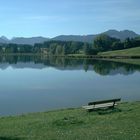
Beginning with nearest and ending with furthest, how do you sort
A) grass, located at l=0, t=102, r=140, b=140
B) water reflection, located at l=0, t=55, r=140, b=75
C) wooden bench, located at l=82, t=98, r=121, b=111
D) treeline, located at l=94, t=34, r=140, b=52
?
grass, located at l=0, t=102, r=140, b=140
wooden bench, located at l=82, t=98, r=121, b=111
water reflection, located at l=0, t=55, r=140, b=75
treeline, located at l=94, t=34, r=140, b=52

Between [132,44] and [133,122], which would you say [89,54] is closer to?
[132,44]

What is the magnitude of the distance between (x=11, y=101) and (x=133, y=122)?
2350cm

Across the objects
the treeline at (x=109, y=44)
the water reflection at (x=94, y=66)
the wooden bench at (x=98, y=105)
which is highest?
the treeline at (x=109, y=44)

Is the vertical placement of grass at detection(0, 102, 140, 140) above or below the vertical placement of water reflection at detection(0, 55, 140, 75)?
above

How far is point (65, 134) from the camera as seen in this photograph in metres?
15.9

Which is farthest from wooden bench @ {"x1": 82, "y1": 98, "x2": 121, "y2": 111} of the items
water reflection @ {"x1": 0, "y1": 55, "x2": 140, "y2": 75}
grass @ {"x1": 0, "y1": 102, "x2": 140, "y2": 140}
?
water reflection @ {"x1": 0, "y1": 55, "x2": 140, "y2": 75}

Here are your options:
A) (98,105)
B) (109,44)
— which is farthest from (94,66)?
(109,44)

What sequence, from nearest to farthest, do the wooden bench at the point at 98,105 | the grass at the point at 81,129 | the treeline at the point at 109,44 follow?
the grass at the point at 81,129 → the wooden bench at the point at 98,105 → the treeline at the point at 109,44

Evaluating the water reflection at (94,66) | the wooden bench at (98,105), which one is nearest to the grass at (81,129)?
the wooden bench at (98,105)

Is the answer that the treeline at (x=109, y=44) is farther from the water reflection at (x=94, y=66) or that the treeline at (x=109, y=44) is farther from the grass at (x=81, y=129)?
the grass at (x=81, y=129)

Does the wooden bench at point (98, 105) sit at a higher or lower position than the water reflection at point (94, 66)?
higher

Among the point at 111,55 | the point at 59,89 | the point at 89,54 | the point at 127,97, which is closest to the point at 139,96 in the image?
the point at 127,97

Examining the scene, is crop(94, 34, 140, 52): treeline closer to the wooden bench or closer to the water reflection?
the water reflection

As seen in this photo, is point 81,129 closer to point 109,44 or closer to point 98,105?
point 98,105
